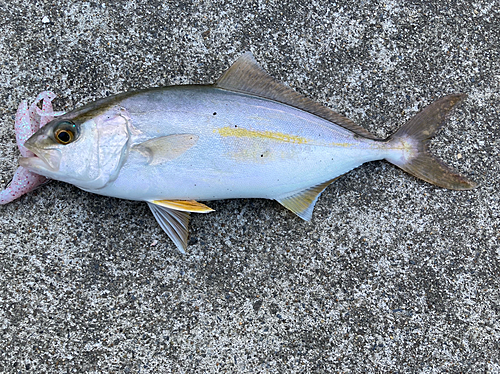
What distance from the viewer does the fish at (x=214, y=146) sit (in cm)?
169

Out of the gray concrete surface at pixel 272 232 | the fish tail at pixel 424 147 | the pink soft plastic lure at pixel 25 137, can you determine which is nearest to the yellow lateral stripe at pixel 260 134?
the gray concrete surface at pixel 272 232

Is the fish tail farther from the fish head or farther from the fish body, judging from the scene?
the fish head

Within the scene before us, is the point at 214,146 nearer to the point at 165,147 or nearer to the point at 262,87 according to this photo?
the point at 165,147

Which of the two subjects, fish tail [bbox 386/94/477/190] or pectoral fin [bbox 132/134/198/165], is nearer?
pectoral fin [bbox 132/134/198/165]

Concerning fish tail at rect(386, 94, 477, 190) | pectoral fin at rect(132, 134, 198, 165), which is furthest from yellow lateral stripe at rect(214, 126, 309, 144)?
fish tail at rect(386, 94, 477, 190)

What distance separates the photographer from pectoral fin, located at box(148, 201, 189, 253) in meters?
1.90

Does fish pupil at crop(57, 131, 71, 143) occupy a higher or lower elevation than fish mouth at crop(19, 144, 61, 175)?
higher

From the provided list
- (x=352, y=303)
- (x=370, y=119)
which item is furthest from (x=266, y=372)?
(x=370, y=119)

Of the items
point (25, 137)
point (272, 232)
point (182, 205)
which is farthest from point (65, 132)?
point (272, 232)

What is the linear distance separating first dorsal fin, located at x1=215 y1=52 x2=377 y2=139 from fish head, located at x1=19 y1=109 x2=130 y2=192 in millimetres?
545

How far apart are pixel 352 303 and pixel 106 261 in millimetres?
1333

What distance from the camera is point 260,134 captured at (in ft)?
5.97

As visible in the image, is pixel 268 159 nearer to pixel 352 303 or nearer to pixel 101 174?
pixel 101 174

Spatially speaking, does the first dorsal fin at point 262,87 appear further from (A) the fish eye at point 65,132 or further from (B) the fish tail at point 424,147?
(A) the fish eye at point 65,132
